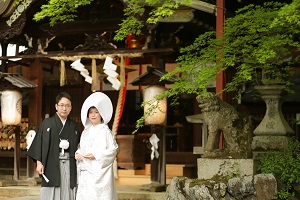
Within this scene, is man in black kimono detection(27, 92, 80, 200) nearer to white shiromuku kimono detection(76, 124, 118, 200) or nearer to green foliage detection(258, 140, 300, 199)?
Answer: white shiromuku kimono detection(76, 124, 118, 200)

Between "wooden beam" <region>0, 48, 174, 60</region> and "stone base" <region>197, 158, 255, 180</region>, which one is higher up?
"wooden beam" <region>0, 48, 174, 60</region>

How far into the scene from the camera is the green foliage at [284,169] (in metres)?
10.2

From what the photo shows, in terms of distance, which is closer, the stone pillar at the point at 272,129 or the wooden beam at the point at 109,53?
the stone pillar at the point at 272,129

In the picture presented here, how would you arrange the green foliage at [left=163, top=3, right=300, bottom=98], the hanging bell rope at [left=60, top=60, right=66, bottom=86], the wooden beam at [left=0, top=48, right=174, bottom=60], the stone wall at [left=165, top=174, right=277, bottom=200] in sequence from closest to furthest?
the green foliage at [left=163, top=3, right=300, bottom=98], the stone wall at [left=165, top=174, right=277, bottom=200], the wooden beam at [left=0, top=48, right=174, bottom=60], the hanging bell rope at [left=60, top=60, right=66, bottom=86]

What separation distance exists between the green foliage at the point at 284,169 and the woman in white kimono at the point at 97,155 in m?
3.24

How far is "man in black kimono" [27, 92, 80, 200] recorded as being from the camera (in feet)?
27.3

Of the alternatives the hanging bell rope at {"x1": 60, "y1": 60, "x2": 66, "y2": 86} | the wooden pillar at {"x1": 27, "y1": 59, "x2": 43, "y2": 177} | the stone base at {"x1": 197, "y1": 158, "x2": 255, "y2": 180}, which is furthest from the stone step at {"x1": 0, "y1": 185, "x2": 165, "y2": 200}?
the stone base at {"x1": 197, "y1": 158, "x2": 255, "y2": 180}

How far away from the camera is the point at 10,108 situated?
15086 mm

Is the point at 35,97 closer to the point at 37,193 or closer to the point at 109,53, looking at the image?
the point at 109,53

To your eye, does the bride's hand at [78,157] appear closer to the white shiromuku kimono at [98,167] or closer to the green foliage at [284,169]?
the white shiromuku kimono at [98,167]

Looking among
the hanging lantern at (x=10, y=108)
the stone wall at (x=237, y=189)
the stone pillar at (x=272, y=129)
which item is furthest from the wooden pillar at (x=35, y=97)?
the stone wall at (x=237, y=189)

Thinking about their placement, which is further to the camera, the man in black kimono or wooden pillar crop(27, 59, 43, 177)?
wooden pillar crop(27, 59, 43, 177)

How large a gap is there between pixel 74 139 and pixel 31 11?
7409mm

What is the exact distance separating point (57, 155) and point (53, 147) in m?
0.12
